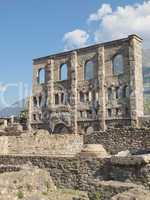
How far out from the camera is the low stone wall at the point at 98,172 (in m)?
7.10

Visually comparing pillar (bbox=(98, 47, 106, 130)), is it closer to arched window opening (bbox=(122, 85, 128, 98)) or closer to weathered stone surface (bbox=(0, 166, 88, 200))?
arched window opening (bbox=(122, 85, 128, 98))

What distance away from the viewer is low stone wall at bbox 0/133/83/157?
13461 millimetres

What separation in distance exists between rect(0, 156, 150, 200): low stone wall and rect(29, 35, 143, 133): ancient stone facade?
79.8 ft

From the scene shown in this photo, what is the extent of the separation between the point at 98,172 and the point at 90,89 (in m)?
30.3

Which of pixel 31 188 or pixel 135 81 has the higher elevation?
pixel 135 81

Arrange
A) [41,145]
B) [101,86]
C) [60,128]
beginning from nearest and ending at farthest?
[41,145]
[101,86]
[60,128]

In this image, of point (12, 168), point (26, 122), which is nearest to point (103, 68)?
point (26, 122)

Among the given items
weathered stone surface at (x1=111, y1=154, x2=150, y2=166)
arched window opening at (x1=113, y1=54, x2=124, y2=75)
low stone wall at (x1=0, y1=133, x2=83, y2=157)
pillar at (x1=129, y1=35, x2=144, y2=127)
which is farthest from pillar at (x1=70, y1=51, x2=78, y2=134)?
weathered stone surface at (x1=111, y1=154, x2=150, y2=166)

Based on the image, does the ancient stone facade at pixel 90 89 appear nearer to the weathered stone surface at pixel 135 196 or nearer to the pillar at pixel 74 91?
the pillar at pixel 74 91

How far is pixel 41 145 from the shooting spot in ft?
45.7

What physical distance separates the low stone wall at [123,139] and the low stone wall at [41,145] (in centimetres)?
138

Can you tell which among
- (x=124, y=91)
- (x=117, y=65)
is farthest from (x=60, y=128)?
(x=117, y=65)

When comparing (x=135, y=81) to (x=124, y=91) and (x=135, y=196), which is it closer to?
(x=124, y=91)

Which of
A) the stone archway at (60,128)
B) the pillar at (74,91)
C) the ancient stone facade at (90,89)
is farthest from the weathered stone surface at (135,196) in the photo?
the stone archway at (60,128)
